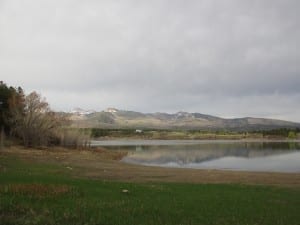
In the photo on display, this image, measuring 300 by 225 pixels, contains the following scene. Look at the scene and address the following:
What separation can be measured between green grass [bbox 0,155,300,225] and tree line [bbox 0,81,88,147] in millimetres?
57202

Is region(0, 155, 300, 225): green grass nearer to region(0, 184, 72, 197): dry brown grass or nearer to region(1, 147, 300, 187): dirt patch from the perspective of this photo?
region(0, 184, 72, 197): dry brown grass

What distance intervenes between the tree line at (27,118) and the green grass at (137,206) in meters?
57.2

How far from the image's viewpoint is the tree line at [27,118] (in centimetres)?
7781

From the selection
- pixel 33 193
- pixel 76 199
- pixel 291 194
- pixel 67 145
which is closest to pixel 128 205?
pixel 76 199

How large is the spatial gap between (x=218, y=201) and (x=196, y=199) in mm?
1018

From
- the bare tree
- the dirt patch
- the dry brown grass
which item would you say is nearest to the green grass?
the dry brown grass

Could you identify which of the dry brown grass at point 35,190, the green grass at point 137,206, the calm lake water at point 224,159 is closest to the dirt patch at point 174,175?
the green grass at point 137,206

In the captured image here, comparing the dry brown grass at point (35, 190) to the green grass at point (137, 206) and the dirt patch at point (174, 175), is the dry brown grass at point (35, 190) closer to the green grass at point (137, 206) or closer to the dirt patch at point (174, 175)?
the green grass at point (137, 206)

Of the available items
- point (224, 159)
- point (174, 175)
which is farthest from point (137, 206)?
point (224, 159)

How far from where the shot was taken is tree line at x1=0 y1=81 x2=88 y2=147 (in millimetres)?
77812

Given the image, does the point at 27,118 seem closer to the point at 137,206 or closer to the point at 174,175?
the point at 174,175

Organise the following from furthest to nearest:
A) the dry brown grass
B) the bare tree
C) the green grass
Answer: the bare tree → the dry brown grass → the green grass

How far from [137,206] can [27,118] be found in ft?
213

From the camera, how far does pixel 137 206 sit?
1647cm
